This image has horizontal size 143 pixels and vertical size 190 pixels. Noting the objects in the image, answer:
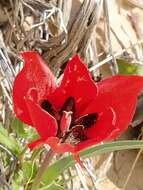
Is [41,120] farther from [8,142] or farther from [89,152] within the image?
[8,142]

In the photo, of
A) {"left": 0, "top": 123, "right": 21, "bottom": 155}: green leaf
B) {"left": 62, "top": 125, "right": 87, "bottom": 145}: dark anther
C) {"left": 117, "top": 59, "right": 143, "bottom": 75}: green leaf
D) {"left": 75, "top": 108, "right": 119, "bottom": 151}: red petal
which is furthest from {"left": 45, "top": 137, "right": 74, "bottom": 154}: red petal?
{"left": 117, "top": 59, "right": 143, "bottom": 75}: green leaf

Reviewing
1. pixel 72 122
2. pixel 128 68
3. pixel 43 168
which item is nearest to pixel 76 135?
pixel 72 122

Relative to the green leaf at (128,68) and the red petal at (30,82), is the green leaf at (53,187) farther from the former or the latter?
the green leaf at (128,68)

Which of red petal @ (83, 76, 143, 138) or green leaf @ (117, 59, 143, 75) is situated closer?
red petal @ (83, 76, 143, 138)

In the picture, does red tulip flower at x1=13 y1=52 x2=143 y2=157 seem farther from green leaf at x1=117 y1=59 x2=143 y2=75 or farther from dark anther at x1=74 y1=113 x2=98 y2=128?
green leaf at x1=117 y1=59 x2=143 y2=75

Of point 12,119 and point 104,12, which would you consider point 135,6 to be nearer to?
point 104,12

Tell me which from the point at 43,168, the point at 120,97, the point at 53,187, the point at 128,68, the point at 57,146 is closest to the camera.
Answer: the point at 57,146
